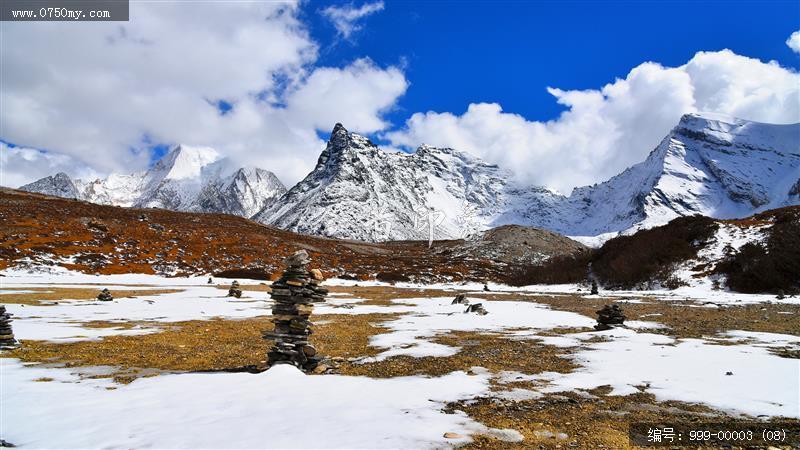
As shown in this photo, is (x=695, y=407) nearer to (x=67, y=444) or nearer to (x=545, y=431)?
(x=545, y=431)

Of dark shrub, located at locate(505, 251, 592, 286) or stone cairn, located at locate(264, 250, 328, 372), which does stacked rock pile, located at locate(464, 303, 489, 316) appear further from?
dark shrub, located at locate(505, 251, 592, 286)

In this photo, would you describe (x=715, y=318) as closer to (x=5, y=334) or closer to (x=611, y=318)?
(x=611, y=318)

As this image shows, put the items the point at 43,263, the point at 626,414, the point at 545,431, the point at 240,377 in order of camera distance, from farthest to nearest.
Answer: the point at 43,263
the point at 240,377
the point at 626,414
the point at 545,431

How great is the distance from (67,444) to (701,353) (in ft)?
47.7

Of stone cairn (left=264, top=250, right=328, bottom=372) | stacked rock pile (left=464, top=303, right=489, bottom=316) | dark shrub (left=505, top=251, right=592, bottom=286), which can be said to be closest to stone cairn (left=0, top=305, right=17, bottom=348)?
stone cairn (left=264, top=250, right=328, bottom=372)

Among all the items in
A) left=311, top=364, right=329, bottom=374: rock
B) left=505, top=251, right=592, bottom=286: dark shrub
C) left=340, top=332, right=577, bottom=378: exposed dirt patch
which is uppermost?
left=505, top=251, right=592, bottom=286: dark shrub

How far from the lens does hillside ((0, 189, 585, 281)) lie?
2116 inches

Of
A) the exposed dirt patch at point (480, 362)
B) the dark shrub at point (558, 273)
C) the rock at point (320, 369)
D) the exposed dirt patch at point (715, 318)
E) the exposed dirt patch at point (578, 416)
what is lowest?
the rock at point (320, 369)

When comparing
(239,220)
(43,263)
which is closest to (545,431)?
(43,263)

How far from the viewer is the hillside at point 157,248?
2116 inches

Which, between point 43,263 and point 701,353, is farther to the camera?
point 43,263

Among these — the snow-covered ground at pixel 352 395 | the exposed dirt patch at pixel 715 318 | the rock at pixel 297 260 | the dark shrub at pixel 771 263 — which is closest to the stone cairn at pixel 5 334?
the snow-covered ground at pixel 352 395

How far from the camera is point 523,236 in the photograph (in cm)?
10881

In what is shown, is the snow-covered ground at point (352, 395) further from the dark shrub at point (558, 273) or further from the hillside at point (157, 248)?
the dark shrub at point (558, 273)
